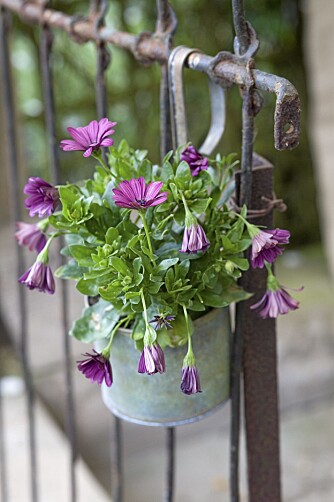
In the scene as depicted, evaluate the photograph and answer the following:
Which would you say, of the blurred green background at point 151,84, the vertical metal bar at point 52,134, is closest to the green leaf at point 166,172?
the vertical metal bar at point 52,134

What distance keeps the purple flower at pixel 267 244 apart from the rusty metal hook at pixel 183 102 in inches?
5.5

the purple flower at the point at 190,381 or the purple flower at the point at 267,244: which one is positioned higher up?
the purple flower at the point at 267,244

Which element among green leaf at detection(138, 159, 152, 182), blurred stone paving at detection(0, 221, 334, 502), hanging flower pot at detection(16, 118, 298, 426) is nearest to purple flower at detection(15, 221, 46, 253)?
hanging flower pot at detection(16, 118, 298, 426)

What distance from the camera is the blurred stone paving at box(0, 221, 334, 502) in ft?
8.13

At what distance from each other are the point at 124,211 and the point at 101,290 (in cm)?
8

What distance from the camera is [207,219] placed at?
2.15 ft

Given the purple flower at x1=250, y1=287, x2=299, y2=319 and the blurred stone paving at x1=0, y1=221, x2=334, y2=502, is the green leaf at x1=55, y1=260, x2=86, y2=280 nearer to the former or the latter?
the purple flower at x1=250, y1=287, x2=299, y2=319

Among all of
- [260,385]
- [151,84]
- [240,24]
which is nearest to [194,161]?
[240,24]

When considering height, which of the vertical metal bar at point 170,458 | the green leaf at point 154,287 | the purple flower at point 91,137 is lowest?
the vertical metal bar at point 170,458

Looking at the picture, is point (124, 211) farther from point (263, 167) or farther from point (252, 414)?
point (252, 414)

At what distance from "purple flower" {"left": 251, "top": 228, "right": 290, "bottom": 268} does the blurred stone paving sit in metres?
1.69

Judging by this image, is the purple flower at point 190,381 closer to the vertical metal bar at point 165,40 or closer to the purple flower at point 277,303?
the purple flower at point 277,303

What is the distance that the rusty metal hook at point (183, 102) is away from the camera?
2.30 ft

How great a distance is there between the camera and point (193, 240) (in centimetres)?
59
